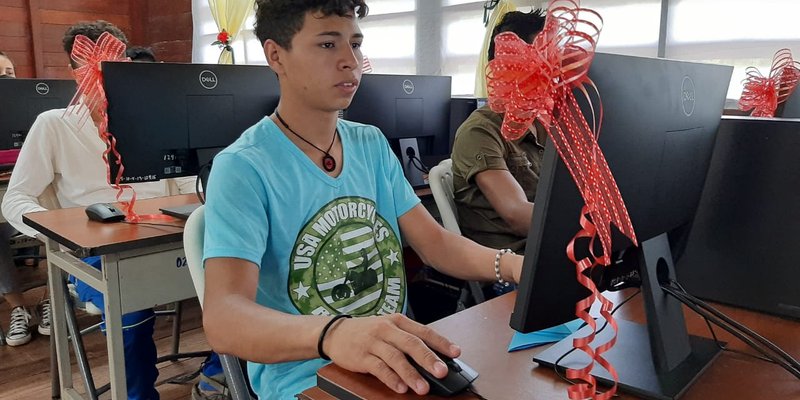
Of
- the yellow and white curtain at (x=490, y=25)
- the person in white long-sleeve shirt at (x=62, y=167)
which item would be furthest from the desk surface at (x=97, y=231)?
the yellow and white curtain at (x=490, y=25)

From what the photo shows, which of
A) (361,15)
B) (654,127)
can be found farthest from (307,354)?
(361,15)

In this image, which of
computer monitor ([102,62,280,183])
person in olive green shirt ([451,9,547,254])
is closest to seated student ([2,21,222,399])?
computer monitor ([102,62,280,183])

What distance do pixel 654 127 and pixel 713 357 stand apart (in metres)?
0.32

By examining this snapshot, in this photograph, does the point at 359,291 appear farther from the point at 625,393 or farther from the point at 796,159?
the point at 796,159

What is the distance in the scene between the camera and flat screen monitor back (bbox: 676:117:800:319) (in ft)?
→ 2.93

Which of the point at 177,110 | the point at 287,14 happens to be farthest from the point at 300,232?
the point at 177,110

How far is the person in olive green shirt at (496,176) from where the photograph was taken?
1794 millimetres

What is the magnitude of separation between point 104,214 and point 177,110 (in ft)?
1.22

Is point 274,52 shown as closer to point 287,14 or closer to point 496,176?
point 287,14

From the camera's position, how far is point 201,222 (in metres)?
1.07

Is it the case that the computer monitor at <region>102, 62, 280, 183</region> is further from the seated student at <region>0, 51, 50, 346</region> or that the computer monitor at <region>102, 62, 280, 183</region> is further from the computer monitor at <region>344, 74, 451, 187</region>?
the seated student at <region>0, 51, 50, 346</region>

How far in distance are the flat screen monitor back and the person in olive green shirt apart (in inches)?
30.4

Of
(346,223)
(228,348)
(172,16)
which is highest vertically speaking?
(172,16)

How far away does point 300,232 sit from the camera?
1.08 metres
